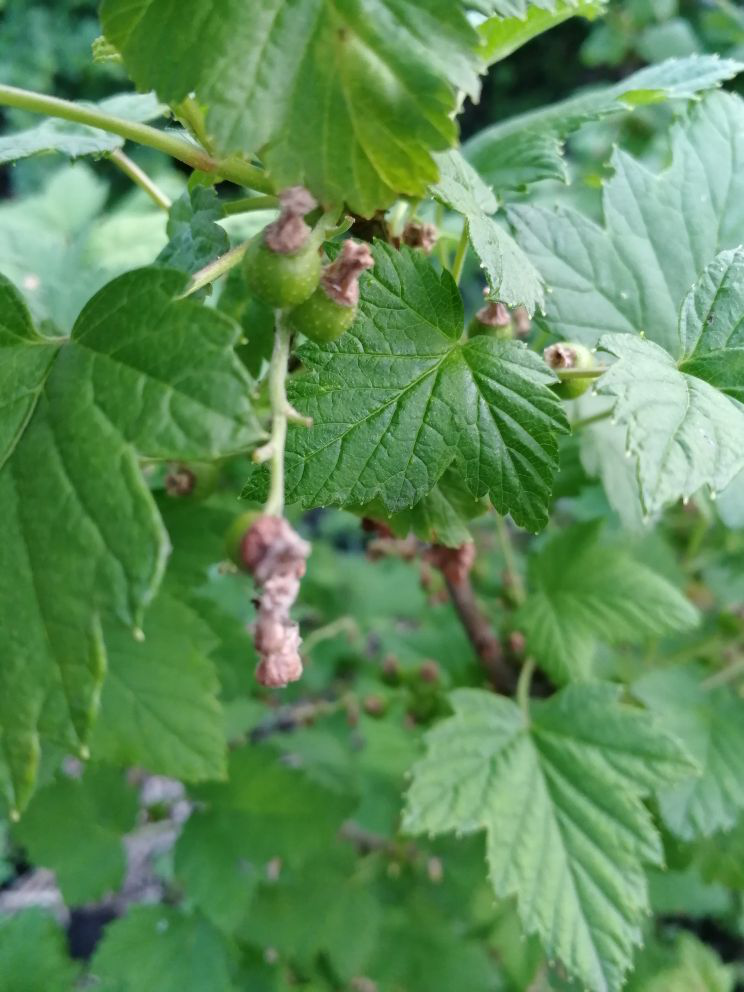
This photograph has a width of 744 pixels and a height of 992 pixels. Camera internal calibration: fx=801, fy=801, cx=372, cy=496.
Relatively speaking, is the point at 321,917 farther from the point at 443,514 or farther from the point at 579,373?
the point at 579,373

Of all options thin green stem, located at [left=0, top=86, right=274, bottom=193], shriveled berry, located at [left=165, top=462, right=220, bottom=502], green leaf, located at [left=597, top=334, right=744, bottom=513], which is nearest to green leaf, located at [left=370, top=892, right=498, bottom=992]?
shriveled berry, located at [left=165, top=462, right=220, bottom=502]

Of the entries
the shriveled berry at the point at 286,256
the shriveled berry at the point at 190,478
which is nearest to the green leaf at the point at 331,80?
the shriveled berry at the point at 286,256

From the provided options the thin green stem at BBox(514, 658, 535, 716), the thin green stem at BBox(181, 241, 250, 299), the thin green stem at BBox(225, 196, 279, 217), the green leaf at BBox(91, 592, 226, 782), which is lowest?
the green leaf at BBox(91, 592, 226, 782)

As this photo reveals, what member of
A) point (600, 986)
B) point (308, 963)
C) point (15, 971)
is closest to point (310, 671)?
point (308, 963)

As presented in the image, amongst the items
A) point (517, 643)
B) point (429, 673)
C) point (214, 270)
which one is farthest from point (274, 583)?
point (429, 673)

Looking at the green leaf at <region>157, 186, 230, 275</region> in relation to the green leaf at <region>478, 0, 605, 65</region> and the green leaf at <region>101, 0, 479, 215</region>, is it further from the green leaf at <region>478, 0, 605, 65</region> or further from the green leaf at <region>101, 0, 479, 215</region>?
the green leaf at <region>478, 0, 605, 65</region>

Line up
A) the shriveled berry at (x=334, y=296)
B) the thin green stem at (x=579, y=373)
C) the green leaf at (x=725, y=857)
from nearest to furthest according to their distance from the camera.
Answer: the shriveled berry at (x=334, y=296) < the thin green stem at (x=579, y=373) < the green leaf at (x=725, y=857)

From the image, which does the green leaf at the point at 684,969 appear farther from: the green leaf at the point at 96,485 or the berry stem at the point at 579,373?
the green leaf at the point at 96,485
